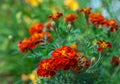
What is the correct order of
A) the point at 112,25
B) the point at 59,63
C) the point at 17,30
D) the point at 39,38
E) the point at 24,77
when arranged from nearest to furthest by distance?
the point at 59,63, the point at 112,25, the point at 39,38, the point at 24,77, the point at 17,30

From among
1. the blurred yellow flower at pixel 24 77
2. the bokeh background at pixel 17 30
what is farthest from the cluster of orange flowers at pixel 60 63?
the blurred yellow flower at pixel 24 77

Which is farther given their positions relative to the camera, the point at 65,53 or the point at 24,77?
the point at 24,77

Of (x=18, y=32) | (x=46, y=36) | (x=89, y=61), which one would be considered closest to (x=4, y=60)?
(x=18, y=32)

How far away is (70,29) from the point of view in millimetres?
3053

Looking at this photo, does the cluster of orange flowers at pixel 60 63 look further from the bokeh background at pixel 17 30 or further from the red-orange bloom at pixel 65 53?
the bokeh background at pixel 17 30

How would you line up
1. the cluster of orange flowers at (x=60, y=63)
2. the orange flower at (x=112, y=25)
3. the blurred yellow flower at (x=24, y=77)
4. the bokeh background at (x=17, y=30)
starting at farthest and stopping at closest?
1. the bokeh background at (x=17, y=30)
2. the blurred yellow flower at (x=24, y=77)
3. the orange flower at (x=112, y=25)
4. the cluster of orange flowers at (x=60, y=63)

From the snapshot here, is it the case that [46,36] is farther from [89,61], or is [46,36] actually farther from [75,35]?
[89,61]

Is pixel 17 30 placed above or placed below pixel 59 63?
above

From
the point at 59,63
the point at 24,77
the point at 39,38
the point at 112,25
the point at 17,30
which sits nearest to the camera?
the point at 59,63

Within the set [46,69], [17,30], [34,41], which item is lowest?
[46,69]

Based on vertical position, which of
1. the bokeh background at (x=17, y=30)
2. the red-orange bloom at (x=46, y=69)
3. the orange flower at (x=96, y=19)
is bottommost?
the red-orange bloom at (x=46, y=69)

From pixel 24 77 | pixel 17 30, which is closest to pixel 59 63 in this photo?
pixel 24 77

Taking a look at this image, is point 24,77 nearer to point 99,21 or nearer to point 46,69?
point 99,21

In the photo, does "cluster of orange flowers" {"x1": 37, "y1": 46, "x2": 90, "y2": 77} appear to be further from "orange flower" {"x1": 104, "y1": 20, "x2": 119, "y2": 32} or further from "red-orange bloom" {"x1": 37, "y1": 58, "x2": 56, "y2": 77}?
"orange flower" {"x1": 104, "y1": 20, "x2": 119, "y2": 32}
